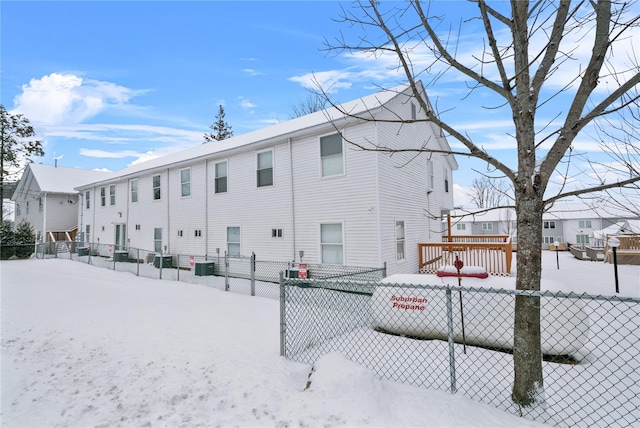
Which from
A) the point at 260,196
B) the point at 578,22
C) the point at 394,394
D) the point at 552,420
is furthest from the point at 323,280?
the point at 260,196

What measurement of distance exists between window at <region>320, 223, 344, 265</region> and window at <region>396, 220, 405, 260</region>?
6.92 ft

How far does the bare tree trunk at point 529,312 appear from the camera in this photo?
291cm

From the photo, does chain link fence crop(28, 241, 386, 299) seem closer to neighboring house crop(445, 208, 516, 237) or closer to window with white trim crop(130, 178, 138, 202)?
window with white trim crop(130, 178, 138, 202)

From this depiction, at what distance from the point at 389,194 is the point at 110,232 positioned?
19291 mm

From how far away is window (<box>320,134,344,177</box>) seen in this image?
10.4m

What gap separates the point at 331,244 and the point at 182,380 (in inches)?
284

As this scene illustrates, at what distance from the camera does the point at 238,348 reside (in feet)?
14.7

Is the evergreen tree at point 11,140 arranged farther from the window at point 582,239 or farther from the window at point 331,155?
the window at point 582,239

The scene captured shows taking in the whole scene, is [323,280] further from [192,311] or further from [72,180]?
[72,180]

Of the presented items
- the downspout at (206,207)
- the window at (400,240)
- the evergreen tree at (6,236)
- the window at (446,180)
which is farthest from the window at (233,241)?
the evergreen tree at (6,236)

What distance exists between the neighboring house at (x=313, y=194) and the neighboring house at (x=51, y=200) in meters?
14.5

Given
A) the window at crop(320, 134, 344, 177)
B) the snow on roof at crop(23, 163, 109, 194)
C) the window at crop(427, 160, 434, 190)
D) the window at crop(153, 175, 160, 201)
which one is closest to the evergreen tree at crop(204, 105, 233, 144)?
the snow on roof at crop(23, 163, 109, 194)

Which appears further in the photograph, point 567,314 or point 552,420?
point 567,314

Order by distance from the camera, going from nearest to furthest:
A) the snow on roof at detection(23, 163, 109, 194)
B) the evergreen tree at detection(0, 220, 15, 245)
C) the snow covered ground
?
the snow covered ground
the evergreen tree at detection(0, 220, 15, 245)
the snow on roof at detection(23, 163, 109, 194)
